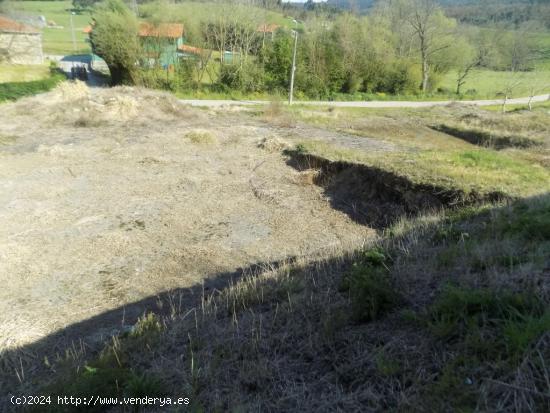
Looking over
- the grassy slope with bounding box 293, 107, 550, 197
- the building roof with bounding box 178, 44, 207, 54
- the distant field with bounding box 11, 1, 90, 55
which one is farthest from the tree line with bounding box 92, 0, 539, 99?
the distant field with bounding box 11, 1, 90, 55

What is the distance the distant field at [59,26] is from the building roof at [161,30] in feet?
82.4

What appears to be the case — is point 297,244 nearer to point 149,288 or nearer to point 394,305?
point 149,288

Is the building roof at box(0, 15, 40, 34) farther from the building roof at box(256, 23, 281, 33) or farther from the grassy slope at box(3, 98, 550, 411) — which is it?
the grassy slope at box(3, 98, 550, 411)

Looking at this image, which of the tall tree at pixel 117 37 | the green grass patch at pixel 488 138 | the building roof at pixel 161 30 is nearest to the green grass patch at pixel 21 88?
the tall tree at pixel 117 37

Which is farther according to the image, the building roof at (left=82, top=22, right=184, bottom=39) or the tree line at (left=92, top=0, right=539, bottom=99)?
the tree line at (left=92, top=0, right=539, bottom=99)

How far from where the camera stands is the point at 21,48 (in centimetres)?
3672

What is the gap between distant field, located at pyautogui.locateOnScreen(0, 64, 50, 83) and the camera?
97.4ft

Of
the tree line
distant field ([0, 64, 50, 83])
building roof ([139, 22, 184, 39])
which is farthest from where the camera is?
the tree line

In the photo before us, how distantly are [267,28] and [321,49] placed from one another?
5235mm

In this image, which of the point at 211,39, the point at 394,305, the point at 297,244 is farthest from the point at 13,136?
the point at 211,39

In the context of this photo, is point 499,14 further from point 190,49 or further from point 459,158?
point 459,158

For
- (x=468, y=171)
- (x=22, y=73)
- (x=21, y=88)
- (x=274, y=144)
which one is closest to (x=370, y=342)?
(x=468, y=171)

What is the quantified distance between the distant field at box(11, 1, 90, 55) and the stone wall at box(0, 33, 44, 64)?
14810 mm

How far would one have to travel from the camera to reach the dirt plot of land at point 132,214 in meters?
6.53
